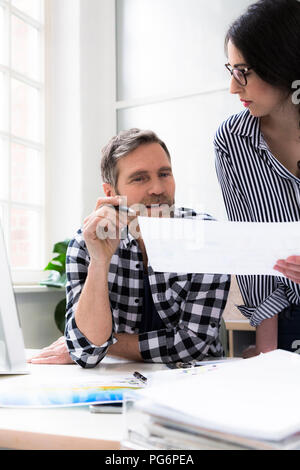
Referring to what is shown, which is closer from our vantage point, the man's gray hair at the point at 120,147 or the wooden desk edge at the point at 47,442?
the wooden desk edge at the point at 47,442

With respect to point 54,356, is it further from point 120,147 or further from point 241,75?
point 241,75

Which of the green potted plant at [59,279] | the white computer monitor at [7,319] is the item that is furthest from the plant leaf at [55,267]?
the white computer monitor at [7,319]

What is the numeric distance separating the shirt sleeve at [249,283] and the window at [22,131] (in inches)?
65.8

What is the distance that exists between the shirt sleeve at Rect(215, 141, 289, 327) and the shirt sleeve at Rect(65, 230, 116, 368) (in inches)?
14.0

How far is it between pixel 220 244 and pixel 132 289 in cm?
48

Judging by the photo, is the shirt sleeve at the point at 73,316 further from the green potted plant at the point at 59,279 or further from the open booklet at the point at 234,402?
the green potted plant at the point at 59,279

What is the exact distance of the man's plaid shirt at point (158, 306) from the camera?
1.17 m

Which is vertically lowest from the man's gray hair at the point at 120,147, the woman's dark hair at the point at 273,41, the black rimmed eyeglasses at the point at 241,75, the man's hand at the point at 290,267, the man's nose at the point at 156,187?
the man's hand at the point at 290,267

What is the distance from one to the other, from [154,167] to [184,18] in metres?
2.01

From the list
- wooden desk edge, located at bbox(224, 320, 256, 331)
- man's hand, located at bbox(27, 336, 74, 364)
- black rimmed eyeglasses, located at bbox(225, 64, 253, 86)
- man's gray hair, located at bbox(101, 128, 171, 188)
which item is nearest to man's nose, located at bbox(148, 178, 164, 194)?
man's gray hair, located at bbox(101, 128, 171, 188)

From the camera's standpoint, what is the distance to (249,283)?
4.11 ft

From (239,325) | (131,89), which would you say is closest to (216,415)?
(239,325)

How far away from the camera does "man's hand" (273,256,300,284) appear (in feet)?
2.94
